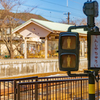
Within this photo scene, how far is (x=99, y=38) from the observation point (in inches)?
139

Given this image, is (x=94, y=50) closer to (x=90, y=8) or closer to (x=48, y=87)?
(x=90, y=8)

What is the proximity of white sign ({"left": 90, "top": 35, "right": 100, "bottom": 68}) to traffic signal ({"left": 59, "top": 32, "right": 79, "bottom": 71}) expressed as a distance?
14.3 inches

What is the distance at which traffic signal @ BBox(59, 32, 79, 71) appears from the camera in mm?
3295

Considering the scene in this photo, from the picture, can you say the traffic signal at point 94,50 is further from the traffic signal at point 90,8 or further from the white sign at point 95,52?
the traffic signal at point 90,8

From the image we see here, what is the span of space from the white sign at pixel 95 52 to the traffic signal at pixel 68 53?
1.19ft

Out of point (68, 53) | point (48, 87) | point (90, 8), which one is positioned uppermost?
point (90, 8)

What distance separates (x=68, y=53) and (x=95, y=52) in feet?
1.86

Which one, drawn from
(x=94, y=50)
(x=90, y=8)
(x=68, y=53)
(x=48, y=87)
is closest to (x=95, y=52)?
(x=94, y=50)

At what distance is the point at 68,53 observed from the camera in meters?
3.30

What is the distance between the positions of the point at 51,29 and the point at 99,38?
1809 centimetres

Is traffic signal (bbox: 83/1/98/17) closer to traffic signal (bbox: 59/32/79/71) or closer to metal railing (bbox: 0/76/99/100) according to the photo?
traffic signal (bbox: 59/32/79/71)

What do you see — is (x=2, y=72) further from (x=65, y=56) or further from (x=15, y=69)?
(x=65, y=56)

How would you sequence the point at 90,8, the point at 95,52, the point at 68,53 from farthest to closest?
the point at 90,8 → the point at 95,52 → the point at 68,53

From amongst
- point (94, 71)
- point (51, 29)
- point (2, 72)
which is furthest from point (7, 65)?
point (94, 71)
